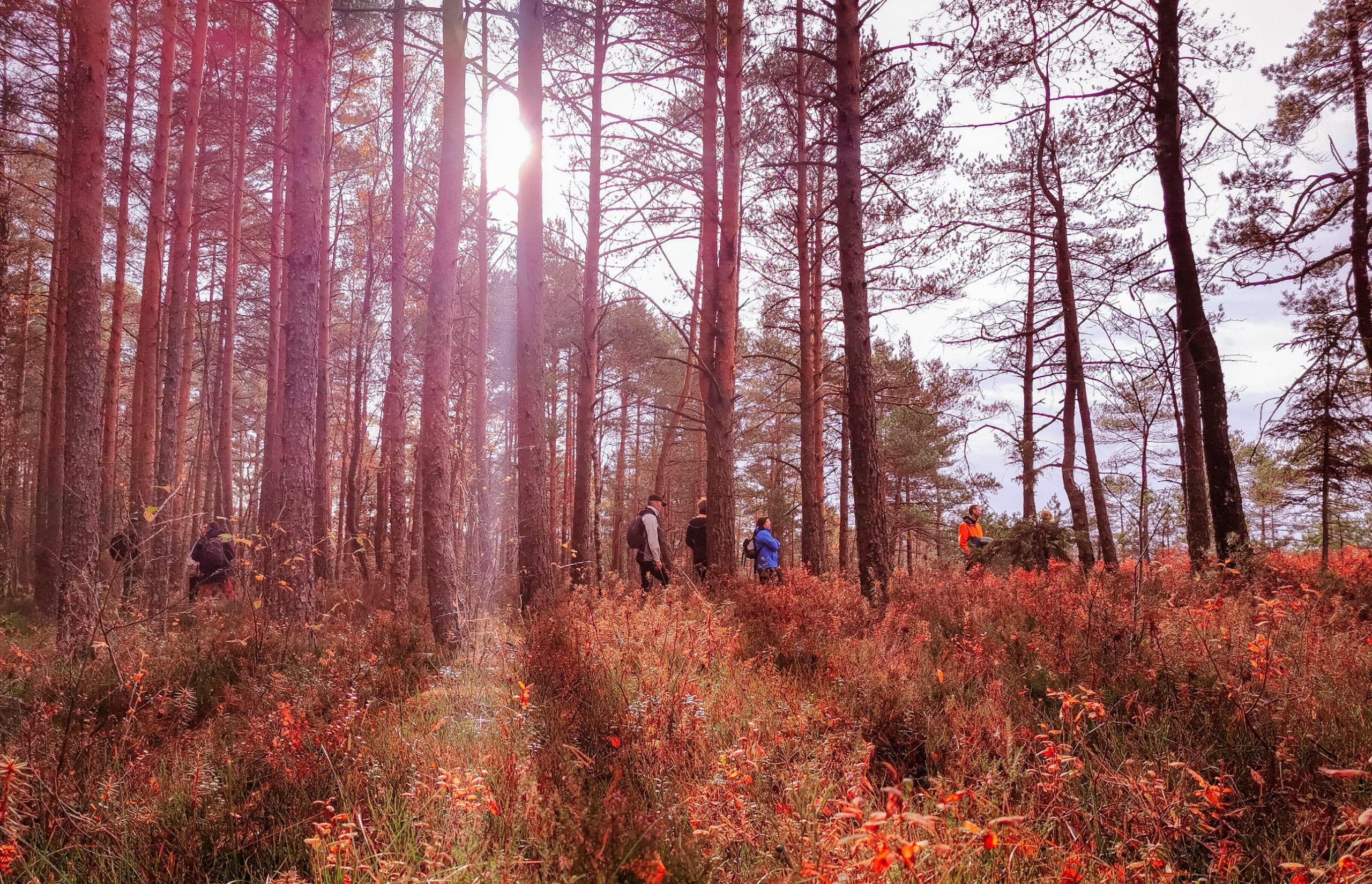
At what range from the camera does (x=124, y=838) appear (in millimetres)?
2527

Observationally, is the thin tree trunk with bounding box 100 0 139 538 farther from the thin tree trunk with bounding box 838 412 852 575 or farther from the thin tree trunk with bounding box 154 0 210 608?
the thin tree trunk with bounding box 838 412 852 575

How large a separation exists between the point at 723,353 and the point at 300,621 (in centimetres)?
591

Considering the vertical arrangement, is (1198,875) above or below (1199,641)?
below

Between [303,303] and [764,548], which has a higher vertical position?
[303,303]

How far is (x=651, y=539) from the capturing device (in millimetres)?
9922

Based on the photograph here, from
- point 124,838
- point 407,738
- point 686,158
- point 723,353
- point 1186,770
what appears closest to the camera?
point 124,838

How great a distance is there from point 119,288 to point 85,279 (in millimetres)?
6382

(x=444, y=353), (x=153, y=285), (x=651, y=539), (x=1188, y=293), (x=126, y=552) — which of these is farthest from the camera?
(x=153, y=285)

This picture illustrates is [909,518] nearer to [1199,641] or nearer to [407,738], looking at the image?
[1199,641]

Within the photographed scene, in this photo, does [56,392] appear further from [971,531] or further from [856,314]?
[971,531]

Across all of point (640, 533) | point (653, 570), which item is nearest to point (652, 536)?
point (640, 533)

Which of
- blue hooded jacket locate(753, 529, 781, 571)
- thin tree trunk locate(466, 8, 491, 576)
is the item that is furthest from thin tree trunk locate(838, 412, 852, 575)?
thin tree trunk locate(466, 8, 491, 576)

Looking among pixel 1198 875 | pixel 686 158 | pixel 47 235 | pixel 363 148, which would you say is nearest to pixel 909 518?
pixel 686 158

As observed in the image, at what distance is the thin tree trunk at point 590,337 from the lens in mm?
10391
